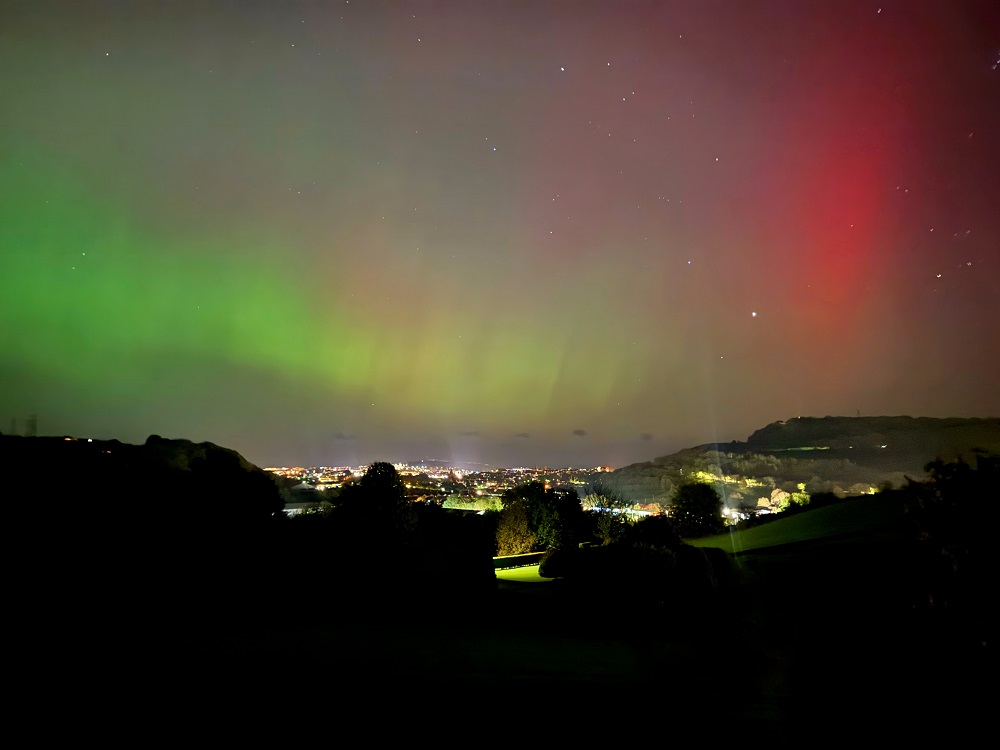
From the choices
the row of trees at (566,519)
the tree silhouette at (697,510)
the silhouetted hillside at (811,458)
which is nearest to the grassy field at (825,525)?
the row of trees at (566,519)

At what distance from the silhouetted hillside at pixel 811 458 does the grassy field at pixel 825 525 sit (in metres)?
39.9

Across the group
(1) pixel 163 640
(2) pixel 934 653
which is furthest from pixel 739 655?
(1) pixel 163 640

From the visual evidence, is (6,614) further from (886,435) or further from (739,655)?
(886,435)

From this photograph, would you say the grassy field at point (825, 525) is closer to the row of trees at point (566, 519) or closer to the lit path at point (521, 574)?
the row of trees at point (566, 519)

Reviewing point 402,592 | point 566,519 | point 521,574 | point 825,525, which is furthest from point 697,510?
point 402,592

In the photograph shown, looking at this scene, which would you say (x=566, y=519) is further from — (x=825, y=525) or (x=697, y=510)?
(x=825, y=525)

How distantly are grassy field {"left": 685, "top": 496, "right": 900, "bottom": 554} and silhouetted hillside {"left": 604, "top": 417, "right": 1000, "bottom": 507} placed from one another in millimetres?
39911

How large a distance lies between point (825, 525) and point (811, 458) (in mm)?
89039

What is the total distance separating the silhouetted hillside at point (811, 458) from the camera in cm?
10264

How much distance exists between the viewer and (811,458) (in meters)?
123

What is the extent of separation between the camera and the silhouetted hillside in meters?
103

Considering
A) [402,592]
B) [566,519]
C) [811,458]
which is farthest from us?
[811,458]

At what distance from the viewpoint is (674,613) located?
19.5 m

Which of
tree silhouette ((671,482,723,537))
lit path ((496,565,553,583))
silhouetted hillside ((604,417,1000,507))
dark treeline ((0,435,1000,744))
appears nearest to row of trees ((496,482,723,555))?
tree silhouette ((671,482,723,537))
